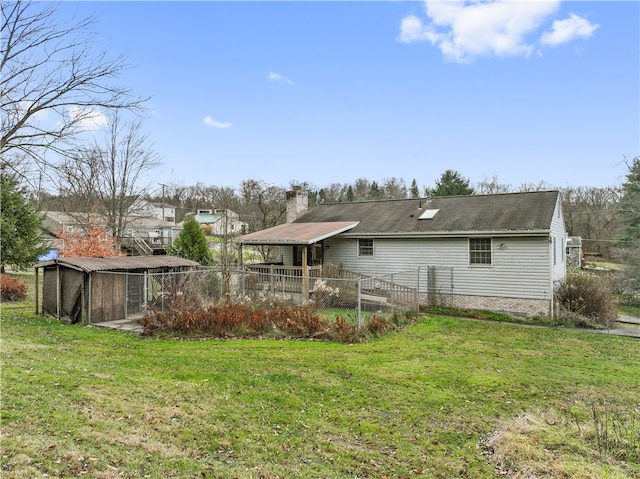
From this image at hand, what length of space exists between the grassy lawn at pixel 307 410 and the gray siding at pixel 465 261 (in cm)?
482

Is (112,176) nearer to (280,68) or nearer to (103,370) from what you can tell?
(280,68)

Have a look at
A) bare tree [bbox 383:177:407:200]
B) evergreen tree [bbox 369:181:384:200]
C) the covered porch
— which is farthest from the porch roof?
evergreen tree [bbox 369:181:384:200]

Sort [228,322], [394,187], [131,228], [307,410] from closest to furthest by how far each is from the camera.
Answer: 1. [307,410]
2. [228,322]
3. [131,228]
4. [394,187]

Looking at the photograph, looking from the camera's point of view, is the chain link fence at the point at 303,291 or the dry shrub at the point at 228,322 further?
the chain link fence at the point at 303,291

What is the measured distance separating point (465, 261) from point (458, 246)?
0.67 meters

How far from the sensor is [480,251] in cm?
1605

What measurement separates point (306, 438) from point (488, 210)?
14.5m

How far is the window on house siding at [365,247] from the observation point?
60.7 feet

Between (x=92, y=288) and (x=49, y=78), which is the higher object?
(x=49, y=78)

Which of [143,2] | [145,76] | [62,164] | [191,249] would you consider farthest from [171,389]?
[191,249]

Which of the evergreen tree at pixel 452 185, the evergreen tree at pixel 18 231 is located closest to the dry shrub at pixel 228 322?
the evergreen tree at pixel 18 231

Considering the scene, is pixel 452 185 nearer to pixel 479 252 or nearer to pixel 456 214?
pixel 456 214

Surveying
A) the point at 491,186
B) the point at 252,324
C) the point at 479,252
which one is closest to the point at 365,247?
the point at 479,252

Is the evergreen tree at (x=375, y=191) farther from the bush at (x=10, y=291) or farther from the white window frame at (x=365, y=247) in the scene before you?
the bush at (x=10, y=291)
